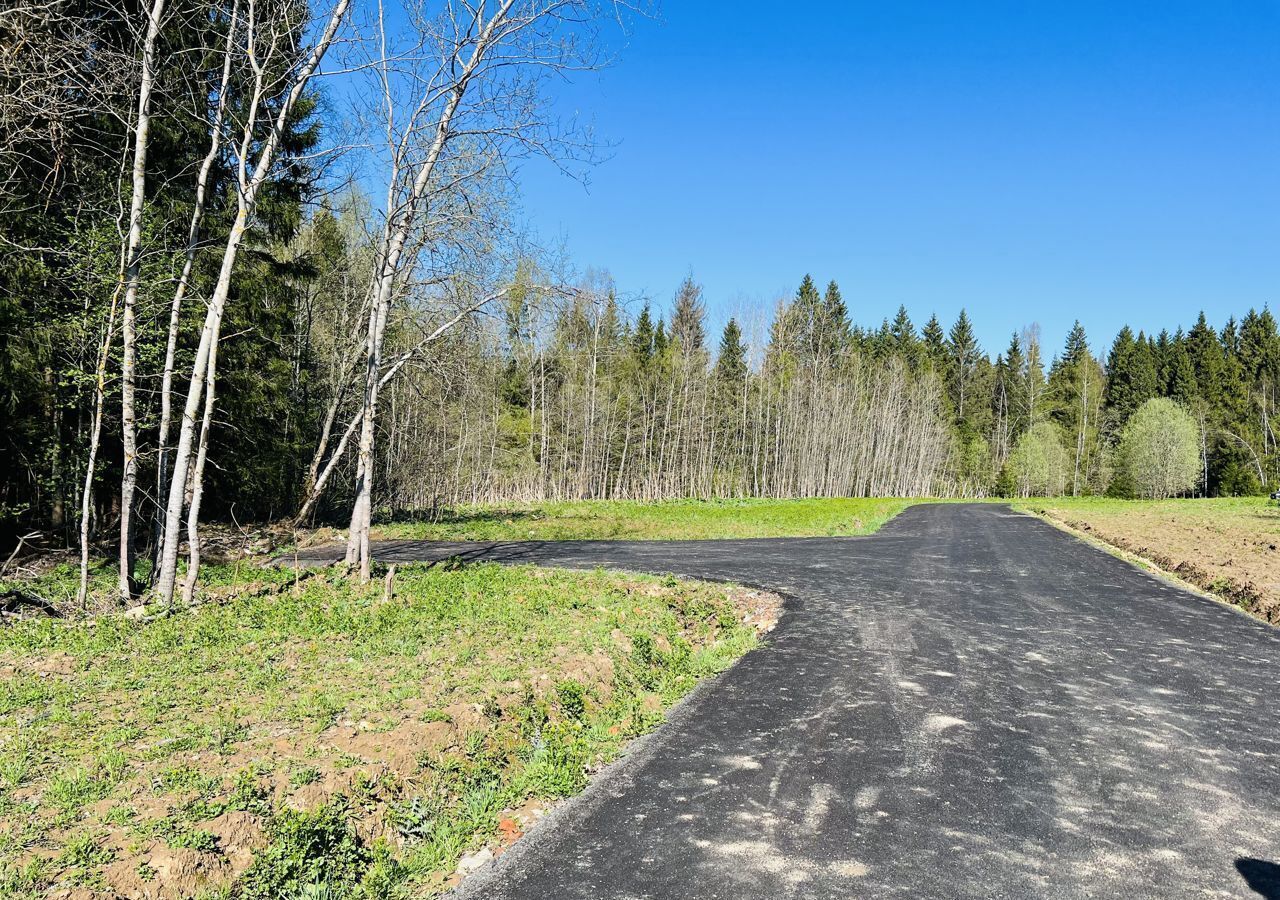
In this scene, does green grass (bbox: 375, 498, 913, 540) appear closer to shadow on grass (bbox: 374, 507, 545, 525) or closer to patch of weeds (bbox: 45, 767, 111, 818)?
shadow on grass (bbox: 374, 507, 545, 525)

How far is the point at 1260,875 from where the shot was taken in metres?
3.67

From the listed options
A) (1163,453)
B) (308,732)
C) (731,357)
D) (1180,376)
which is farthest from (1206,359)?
(308,732)

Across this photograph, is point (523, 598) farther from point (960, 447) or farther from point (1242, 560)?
point (960, 447)

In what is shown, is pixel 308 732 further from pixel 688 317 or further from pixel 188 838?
pixel 688 317

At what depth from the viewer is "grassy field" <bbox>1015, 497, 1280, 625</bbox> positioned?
12453 mm

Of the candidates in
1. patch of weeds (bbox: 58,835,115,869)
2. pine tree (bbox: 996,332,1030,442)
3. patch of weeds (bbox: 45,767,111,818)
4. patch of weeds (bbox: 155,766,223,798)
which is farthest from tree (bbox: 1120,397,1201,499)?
patch of weeds (bbox: 58,835,115,869)

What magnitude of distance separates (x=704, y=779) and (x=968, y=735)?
6.95ft

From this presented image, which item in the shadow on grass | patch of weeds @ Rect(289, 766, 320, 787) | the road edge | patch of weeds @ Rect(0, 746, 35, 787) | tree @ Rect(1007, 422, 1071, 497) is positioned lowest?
patch of weeds @ Rect(0, 746, 35, 787)

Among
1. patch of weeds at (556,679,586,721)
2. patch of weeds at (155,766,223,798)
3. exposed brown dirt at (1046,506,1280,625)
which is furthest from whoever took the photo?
exposed brown dirt at (1046,506,1280,625)

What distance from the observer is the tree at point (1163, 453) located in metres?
62.0

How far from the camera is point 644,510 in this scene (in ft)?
112

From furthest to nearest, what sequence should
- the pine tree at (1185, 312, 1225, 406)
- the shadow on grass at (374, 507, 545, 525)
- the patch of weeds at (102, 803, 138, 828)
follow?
the pine tree at (1185, 312, 1225, 406) → the shadow on grass at (374, 507, 545, 525) → the patch of weeds at (102, 803, 138, 828)

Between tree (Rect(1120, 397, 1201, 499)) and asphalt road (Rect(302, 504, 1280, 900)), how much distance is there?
62645 mm

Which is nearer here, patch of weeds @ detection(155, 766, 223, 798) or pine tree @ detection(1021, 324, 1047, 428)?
patch of weeds @ detection(155, 766, 223, 798)
